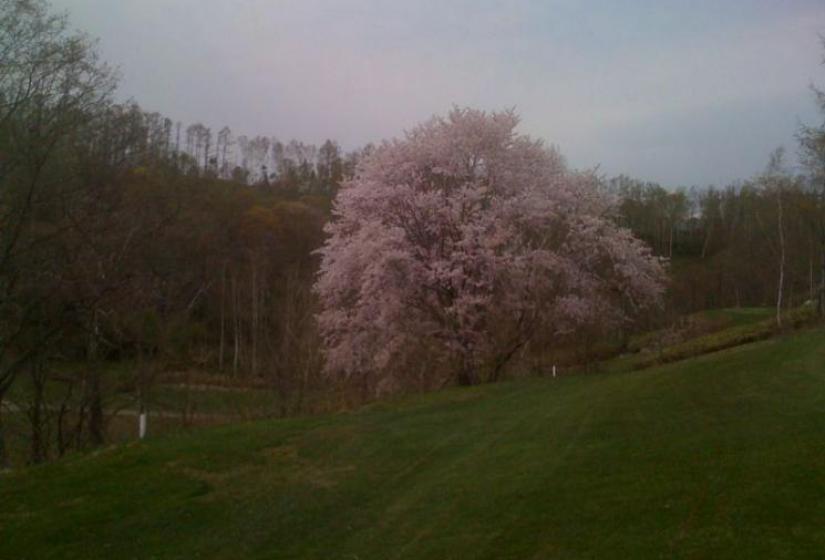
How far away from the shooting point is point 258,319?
41062mm

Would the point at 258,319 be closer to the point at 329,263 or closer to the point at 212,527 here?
the point at 329,263

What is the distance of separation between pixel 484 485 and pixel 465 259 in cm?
1721

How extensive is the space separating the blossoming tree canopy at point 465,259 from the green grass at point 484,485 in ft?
35.6

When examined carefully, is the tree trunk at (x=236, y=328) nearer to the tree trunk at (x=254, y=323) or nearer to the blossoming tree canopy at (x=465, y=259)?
the tree trunk at (x=254, y=323)

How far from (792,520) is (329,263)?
2336 cm

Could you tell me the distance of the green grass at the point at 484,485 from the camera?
8.09 meters

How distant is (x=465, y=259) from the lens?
90.1 ft

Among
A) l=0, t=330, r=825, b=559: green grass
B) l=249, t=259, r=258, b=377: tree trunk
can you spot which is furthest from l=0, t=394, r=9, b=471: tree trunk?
l=249, t=259, r=258, b=377: tree trunk

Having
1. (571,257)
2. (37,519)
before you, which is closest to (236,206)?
(571,257)

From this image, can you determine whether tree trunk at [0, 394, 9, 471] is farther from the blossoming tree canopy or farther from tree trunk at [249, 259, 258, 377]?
tree trunk at [249, 259, 258, 377]

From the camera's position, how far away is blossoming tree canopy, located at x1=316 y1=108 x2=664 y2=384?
27.8 meters

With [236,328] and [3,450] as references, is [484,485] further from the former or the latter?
[236,328]

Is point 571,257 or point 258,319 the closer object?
point 571,257

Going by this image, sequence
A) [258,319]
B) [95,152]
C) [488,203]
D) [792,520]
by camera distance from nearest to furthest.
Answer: [792,520] < [95,152] < [488,203] < [258,319]
